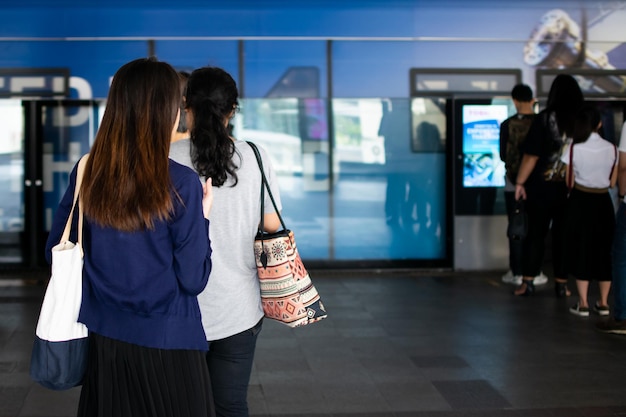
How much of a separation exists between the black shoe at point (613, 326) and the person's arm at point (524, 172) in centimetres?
152

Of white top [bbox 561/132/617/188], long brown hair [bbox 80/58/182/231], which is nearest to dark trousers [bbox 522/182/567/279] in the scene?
white top [bbox 561/132/617/188]

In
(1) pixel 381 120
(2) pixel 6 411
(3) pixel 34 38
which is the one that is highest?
(3) pixel 34 38

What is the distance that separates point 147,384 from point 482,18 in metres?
8.19

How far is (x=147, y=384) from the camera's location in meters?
2.63

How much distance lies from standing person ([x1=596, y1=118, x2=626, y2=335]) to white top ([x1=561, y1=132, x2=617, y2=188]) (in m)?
0.36

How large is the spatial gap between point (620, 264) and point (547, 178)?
1.52 meters

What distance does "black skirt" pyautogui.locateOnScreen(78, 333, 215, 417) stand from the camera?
8.64 ft

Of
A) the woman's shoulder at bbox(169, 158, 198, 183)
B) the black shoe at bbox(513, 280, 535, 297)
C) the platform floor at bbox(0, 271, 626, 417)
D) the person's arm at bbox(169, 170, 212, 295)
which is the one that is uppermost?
the woman's shoulder at bbox(169, 158, 198, 183)

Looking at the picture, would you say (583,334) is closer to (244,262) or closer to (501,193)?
(501,193)

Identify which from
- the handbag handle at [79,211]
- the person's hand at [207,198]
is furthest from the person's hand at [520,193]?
the handbag handle at [79,211]

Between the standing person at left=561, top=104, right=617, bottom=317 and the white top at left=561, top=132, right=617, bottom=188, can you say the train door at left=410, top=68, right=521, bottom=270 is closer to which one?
the standing person at left=561, top=104, right=617, bottom=317

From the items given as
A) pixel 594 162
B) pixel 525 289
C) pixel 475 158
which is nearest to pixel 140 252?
pixel 594 162

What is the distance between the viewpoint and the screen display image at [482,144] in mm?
9820

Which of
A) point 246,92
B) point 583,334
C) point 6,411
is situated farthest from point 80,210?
point 246,92
